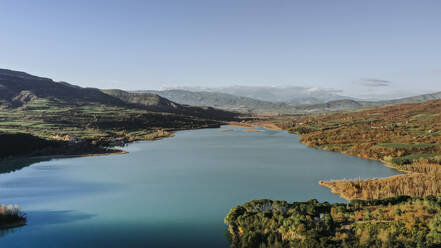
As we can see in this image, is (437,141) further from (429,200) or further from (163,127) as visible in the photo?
(163,127)

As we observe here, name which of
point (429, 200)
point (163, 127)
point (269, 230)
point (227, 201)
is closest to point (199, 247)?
point (269, 230)

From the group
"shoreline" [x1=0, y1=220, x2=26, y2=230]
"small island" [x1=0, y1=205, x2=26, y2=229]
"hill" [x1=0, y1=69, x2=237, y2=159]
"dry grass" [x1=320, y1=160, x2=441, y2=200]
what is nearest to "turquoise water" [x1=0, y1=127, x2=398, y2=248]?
"shoreline" [x1=0, y1=220, x2=26, y2=230]

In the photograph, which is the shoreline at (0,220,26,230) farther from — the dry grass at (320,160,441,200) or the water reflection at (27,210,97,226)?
the dry grass at (320,160,441,200)

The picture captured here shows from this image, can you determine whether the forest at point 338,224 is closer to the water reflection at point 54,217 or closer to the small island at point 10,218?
the water reflection at point 54,217


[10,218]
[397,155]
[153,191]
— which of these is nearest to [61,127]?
[153,191]

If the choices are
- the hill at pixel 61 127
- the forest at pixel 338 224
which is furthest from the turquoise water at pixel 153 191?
the hill at pixel 61 127
